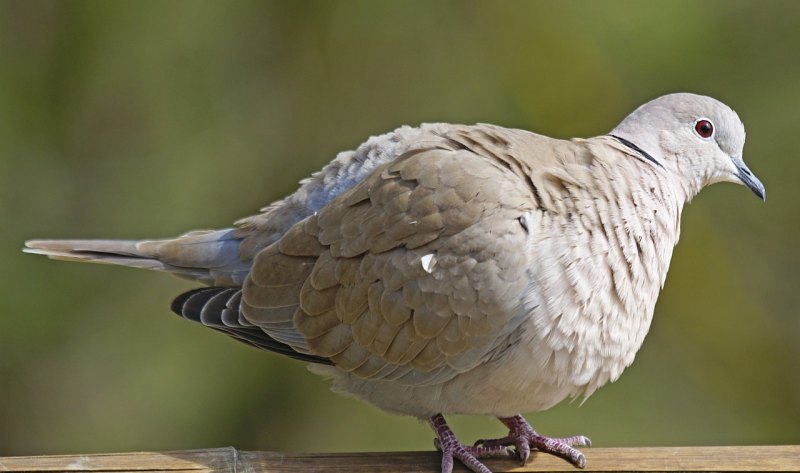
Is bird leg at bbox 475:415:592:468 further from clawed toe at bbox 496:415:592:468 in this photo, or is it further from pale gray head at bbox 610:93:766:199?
pale gray head at bbox 610:93:766:199

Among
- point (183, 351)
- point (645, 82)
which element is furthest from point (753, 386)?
point (183, 351)

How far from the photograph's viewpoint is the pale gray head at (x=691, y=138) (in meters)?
2.91

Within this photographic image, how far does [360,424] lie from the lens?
5.13 m

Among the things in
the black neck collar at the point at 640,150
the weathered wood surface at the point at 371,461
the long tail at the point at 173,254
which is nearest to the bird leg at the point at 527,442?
the weathered wood surface at the point at 371,461

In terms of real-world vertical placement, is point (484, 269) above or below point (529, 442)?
above

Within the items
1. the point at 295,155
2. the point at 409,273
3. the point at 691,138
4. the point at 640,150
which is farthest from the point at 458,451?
the point at 295,155

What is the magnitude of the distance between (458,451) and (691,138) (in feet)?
3.49

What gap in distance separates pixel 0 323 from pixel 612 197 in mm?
3295

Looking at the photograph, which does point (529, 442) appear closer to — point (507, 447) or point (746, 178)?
point (507, 447)

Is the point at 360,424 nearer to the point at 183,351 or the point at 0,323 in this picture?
the point at 183,351

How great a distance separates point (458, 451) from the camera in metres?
2.66

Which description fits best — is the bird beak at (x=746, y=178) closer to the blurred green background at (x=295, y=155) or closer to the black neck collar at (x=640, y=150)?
the black neck collar at (x=640, y=150)

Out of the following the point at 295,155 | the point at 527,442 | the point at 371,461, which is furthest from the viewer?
the point at 295,155

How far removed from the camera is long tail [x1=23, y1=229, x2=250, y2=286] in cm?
312
